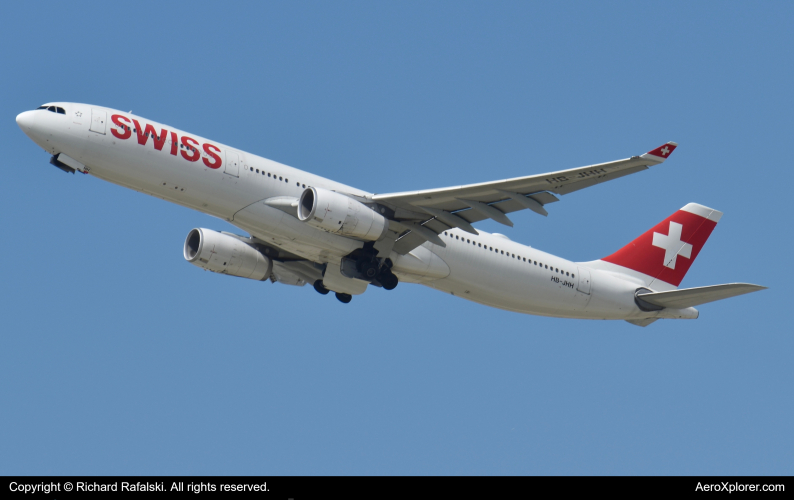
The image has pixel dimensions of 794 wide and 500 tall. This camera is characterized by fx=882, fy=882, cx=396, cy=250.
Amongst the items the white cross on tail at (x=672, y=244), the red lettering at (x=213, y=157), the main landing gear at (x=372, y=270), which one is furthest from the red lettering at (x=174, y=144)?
the white cross on tail at (x=672, y=244)

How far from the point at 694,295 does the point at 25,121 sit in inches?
954

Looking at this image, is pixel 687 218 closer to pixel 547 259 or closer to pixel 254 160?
pixel 547 259

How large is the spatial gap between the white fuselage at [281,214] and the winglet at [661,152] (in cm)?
895

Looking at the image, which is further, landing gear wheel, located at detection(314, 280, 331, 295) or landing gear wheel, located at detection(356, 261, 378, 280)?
landing gear wheel, located at detection(314, 280, 331, 295)

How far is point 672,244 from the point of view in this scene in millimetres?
38156

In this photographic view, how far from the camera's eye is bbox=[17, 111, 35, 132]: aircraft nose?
2717 centimetres

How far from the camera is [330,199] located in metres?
28.3

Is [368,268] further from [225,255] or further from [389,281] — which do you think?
[225,255]

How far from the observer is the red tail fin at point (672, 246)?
37281mm

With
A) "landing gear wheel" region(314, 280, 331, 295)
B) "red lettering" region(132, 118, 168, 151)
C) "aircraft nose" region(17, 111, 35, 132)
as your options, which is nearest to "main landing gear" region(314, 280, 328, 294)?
"landing gear wheel" region(314, 280, 331, 295)

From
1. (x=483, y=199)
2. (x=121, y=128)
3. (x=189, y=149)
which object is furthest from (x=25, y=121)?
(x=483, y=199)

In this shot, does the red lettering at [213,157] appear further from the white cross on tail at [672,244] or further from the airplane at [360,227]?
the white cross on tail at [672,244]

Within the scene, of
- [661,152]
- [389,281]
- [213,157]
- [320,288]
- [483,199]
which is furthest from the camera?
[320,288]

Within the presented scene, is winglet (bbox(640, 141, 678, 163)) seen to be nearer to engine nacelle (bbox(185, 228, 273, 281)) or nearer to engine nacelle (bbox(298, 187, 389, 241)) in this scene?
engine nacelle (bbox(298, 187, 389, 241))
